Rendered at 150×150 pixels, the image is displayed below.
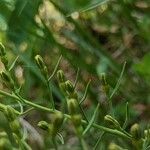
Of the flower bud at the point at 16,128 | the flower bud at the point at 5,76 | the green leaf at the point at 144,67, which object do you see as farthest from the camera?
the green leaf at the point at 144,67

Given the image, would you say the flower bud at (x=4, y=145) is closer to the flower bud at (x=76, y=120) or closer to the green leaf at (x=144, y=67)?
the flower bud at (x=76, y=120)

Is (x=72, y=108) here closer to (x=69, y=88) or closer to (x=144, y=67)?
(x=69, y=88)

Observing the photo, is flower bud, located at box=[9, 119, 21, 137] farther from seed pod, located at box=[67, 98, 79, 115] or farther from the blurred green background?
the blurred green background

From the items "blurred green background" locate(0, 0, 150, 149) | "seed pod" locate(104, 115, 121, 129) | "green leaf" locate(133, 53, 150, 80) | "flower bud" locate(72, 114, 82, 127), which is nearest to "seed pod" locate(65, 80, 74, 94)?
"seed pod" locate(104, 115, 121, 129)

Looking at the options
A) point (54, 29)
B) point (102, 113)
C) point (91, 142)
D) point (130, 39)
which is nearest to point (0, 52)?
point (102, 113)

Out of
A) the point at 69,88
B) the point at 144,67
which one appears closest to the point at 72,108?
the point at 69,88

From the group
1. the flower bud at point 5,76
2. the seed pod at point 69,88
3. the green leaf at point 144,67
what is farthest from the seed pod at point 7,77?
the green leaf at point 144,67

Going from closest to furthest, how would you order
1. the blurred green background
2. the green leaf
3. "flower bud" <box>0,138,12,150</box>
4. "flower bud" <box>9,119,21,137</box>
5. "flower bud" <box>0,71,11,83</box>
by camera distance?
"flower bud" <box>0,138,12,150</box> → "flower bud" <box>9,119,21,137</box> → "flower bud" <box>0,71,11,83</box> → the blurred green background → the green leaf

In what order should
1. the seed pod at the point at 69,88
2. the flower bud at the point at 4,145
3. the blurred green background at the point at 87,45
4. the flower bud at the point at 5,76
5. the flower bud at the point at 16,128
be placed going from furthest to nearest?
the blurred green background at the point at 87,45 < the flower bud at the point at 5,76 < the seed pod at the point at 69,88 < the flower bud at the point at 16,128 < the flower bud at the point at 4,145
